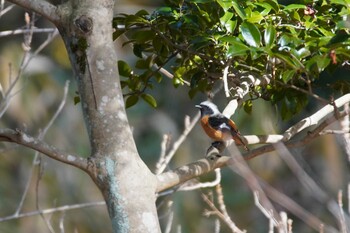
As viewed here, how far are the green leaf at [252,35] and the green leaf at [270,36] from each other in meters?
0.03

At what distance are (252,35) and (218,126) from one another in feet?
3.97

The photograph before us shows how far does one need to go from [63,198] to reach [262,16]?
265 inches

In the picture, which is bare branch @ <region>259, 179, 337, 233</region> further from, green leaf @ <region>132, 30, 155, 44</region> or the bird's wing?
the bird's wing

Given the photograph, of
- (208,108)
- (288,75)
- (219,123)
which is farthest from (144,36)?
(208,108)

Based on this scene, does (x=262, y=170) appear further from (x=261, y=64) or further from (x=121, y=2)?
(x=261, y=64)

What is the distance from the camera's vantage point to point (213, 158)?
8.66 ft

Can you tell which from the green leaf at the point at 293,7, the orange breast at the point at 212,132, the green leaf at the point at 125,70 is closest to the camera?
the green leaf at the point at 293,7

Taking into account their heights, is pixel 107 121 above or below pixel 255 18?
below

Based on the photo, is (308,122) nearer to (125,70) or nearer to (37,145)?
(125,70)

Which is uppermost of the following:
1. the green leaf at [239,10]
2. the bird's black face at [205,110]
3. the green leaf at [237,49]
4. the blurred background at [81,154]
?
the green leaf at [239,10]

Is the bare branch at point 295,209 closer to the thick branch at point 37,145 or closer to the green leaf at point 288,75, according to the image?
the green leaf at point 288,75

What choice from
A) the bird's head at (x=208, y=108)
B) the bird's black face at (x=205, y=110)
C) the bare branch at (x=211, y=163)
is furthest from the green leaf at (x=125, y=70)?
the bird's black face at (x=205, y=110)

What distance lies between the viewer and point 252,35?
7.77 feet

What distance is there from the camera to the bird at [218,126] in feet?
10.3
